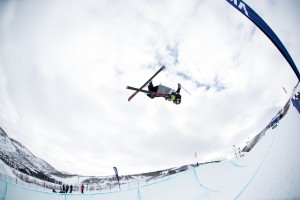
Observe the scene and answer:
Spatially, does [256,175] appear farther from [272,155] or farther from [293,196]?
[293,196]

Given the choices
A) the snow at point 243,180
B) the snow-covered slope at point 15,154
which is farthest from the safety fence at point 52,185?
the snow-covered slope at point 15,154

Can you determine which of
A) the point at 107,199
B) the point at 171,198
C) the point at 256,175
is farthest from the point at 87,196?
the point at 256,175

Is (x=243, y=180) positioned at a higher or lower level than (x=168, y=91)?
lower

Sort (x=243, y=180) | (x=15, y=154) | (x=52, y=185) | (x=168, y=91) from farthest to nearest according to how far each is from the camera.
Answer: (x=15, y=154), (x=52, y=185), (x=168, y=91), (x=243, y=180)

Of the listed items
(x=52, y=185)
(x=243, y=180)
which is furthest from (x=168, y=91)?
(x=52, y=185)

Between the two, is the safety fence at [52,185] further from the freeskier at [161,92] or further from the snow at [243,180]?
the freeskier at [161,92]

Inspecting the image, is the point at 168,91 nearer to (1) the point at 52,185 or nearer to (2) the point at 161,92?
(2) the point at 161,92

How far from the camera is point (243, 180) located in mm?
5434

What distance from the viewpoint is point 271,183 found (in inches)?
167

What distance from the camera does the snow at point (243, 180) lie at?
395 cm

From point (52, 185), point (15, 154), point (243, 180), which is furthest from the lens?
point (15, 154)

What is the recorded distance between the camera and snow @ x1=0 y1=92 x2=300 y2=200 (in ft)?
13.0

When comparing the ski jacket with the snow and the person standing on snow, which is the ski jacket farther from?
the snow

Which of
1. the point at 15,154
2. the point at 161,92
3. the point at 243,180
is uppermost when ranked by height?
the point at 15,154
